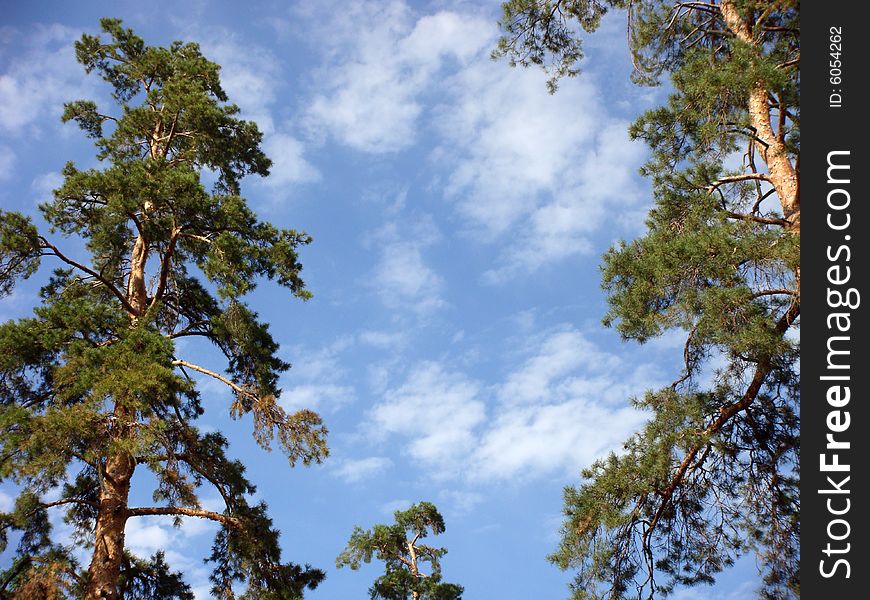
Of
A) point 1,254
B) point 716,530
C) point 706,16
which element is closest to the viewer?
point 716,530

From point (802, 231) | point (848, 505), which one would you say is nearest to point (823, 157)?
point (802, 231)

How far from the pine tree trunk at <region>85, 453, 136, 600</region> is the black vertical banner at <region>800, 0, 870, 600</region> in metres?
7.52

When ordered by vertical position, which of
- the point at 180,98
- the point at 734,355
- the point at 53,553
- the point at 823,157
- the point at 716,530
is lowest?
the point at 53,553

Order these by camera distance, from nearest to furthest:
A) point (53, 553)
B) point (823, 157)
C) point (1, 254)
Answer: point (823, 157)
point (53, 553)
point (1, 254)

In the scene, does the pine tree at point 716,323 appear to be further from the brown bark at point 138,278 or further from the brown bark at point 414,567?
the brown bark at point 414,567

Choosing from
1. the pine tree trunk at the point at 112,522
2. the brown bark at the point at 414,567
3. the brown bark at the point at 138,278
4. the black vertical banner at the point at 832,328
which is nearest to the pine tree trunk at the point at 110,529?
the pine tree trunk at the point at 112,522

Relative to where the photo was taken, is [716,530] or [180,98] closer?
[716,530]

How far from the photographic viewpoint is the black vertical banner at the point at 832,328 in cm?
523

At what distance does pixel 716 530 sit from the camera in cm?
853

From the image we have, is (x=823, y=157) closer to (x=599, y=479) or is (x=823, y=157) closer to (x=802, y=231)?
(x=802, y=231)

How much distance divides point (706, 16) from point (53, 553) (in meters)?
12.4

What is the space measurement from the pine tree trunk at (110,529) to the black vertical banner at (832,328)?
752cm

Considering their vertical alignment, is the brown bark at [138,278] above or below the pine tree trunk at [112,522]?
above

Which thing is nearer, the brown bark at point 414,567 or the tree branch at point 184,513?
the tree branch at point 184,513
